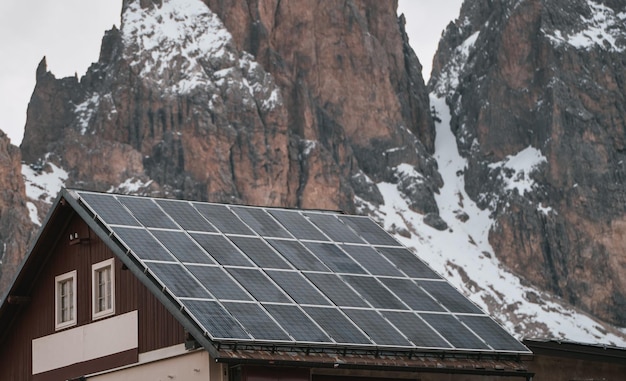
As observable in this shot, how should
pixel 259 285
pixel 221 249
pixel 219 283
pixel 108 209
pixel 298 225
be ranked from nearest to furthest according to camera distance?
pixel 219 283
pixel 259 285
pixel 221 249
pixel 108 209
pixel 298 225

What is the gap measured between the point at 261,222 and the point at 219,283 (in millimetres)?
4981

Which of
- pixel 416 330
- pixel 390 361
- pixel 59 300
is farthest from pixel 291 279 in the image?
pixel 59 300

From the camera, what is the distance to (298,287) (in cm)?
3662

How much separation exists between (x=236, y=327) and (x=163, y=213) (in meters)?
6.11

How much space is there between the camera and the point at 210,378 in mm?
33406

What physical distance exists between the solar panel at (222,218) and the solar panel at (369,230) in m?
3.58

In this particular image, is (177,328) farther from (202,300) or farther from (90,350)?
(90,350)

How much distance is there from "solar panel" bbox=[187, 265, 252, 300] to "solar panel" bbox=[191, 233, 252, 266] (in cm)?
73

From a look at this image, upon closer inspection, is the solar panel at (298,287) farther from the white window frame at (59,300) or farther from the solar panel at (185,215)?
the white window frame at (59,300)

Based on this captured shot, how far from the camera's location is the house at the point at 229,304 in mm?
34000

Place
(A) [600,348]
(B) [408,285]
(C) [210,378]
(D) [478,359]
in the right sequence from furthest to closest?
1. (A) [600,348]
2. (B) [408,285]
3. (D) [478,359]
4. (C) [210,378]

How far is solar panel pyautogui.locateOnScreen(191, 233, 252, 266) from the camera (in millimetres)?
36844

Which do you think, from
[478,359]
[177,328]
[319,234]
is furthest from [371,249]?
[177,328]

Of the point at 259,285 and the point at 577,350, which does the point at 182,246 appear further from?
the point at 577,350
